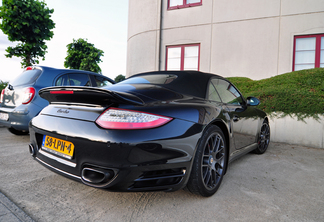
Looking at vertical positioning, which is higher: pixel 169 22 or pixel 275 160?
pixel 169 22

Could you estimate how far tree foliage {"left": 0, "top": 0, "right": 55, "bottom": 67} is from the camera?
324 inches

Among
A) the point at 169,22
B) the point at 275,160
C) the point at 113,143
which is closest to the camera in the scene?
the point at 113,143

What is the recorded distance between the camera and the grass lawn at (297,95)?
500 cm

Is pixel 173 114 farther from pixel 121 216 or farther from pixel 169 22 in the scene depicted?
pixel 169 22

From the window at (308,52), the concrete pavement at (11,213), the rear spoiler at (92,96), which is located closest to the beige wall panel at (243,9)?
the window at (308,52)

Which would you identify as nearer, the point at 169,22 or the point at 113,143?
the point at 113,143

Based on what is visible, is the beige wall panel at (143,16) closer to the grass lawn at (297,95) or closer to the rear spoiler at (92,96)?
the grass lawn at (297,95)

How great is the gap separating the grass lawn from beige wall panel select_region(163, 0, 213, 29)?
4.34 m

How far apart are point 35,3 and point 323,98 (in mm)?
10281

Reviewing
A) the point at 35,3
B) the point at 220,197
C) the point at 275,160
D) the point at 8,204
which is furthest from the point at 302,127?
the point at 35,3

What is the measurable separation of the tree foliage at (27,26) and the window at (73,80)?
5462 millimetres

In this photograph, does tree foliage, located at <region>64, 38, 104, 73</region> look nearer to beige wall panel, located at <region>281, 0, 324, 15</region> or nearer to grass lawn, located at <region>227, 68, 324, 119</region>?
beige wall panel, located at <region>281, 0, 324, 15</region>

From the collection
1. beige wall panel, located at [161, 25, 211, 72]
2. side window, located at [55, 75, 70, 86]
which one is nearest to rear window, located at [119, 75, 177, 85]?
side window, located at [55, 75, 70, 86]

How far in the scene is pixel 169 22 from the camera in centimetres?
1003
